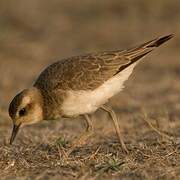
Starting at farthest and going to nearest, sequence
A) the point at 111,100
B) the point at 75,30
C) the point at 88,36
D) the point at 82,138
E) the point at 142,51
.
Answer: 1. the point at 75,30
2. the point at 88,36
3. the point at 111,100
4. the point at 142,51
5. the point at 82,138

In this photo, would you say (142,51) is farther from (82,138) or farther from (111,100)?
(111,100)

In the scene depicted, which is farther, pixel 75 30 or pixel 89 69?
pixel 75 30

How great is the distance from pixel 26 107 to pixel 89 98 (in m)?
0.84

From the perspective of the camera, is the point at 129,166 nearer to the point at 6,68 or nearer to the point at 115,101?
the point at 115,101

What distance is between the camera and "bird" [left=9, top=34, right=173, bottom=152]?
802 centimetres

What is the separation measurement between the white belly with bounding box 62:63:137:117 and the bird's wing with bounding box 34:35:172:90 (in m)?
0.08

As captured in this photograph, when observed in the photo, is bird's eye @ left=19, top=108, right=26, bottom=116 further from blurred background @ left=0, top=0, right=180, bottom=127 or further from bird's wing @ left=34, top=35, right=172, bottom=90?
blurred background @ left=0, top=0, right=180, bottom=127

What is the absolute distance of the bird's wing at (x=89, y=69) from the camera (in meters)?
8.16

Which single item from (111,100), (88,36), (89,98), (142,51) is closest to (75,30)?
(88,36)

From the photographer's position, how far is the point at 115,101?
461 inches

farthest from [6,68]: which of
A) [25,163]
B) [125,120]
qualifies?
[25,163]

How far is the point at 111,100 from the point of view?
11750 millimetres

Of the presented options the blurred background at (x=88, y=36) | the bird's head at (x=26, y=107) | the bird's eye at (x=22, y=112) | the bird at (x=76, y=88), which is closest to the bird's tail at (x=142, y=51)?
the bird at (x=76, y=88)

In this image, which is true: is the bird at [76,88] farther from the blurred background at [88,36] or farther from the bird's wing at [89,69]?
the blurred background at [88,36]
